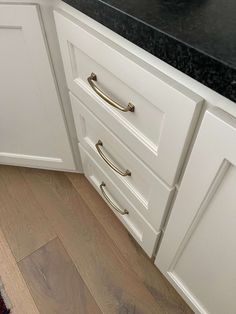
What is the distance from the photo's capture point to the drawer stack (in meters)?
0.41

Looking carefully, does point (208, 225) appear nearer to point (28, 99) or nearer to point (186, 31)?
point (186, 31)

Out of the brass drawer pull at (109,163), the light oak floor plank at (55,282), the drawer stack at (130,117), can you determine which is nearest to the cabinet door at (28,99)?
the drawer stack at (130,117)

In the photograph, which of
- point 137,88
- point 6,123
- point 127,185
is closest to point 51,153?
point 6,123

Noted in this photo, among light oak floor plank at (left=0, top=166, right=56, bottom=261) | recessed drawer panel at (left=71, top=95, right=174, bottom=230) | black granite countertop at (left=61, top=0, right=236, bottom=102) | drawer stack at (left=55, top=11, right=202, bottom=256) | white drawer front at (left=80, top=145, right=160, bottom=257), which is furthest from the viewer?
light oak floor plank at (left=0, top=166, right=56, bottom=261)

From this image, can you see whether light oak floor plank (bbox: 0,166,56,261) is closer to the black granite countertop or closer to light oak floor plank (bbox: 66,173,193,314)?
light oak floor plank (bbox: 66,173,193,314)

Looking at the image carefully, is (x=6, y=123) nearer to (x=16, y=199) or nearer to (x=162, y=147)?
(x=16, y=199)

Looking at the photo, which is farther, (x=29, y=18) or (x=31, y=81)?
(x=31, y=81)

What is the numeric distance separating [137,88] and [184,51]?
0.14 metres

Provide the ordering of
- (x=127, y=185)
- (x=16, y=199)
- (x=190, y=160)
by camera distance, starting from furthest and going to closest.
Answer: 1. (x=16, y=199)
2. (x=127, y=185)
3. (x=190, y=160)

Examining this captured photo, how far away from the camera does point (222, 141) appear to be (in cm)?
35

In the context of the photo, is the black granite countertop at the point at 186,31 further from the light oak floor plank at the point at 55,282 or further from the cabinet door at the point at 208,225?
the light oak floor plank at the point at 55,282

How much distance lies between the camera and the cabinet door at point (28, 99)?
60 cm

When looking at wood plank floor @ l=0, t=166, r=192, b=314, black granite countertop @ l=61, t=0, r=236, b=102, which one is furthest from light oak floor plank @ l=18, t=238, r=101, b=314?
black granite countertop @ l=61, t=0, r=236, b=102

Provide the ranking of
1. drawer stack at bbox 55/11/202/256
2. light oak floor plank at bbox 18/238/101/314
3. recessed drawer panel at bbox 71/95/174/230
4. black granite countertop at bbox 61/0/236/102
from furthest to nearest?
light oak floor plank at bbox 18/238/101/314
recessed drawer panel at bbox 71/95/174/230
drawer stack at bbox 55/11/202/256
black granite countertop at bbox 61/0/236/102
